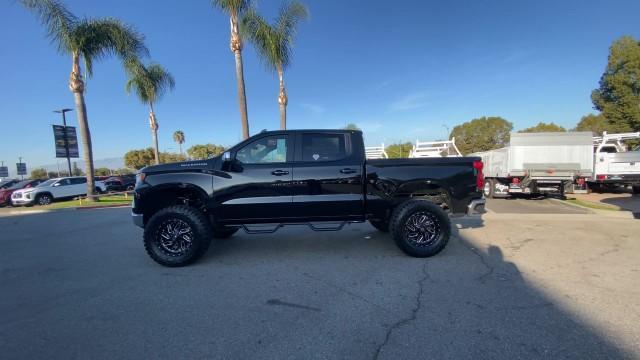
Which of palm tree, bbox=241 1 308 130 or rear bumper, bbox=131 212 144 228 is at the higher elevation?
palm tree, bbox=241 1 308 130

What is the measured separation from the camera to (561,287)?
3.54 meters

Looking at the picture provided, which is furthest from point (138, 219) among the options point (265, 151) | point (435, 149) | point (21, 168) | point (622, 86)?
point (21, 168)

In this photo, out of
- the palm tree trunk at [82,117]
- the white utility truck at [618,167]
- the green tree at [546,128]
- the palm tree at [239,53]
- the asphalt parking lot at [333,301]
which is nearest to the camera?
the asphalt parking lot at [333,301]

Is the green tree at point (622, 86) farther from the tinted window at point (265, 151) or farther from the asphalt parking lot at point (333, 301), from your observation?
the tinted window at point (265, 151)

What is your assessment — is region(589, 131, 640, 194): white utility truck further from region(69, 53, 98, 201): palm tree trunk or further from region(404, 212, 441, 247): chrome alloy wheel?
region(69, 53, 98, 201): palm tree trunk

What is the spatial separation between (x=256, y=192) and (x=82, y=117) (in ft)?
48.0

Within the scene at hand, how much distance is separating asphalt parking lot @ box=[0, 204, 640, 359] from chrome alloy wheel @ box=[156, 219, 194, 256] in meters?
0.34

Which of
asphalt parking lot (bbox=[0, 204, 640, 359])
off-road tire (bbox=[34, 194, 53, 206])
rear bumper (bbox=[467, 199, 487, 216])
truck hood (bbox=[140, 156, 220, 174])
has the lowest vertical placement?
asphalt parking lot (bbox=[0, 204, 640, 359])

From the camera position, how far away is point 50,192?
53.6 feet

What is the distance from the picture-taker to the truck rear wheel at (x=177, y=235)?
4.50 m

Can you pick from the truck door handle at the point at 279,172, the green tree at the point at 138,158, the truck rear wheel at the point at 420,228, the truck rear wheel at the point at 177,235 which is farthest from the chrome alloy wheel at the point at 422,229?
the green tree at the point at 138,158

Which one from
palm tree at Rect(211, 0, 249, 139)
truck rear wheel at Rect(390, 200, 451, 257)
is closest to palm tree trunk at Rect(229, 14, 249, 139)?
palm tree at Rect(211, 0, 249, 139)

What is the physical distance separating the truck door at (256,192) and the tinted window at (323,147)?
370mm

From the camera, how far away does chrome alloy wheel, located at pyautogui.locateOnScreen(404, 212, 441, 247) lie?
15.2ft
